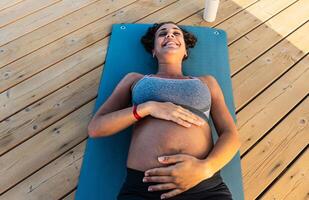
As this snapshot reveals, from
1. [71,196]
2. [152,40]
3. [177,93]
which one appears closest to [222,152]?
[177,93]

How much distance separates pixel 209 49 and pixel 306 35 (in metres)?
0.81

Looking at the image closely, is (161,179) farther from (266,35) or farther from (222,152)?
(266,35)

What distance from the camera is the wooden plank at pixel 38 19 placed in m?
2.31

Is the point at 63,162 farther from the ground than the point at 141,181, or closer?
closer

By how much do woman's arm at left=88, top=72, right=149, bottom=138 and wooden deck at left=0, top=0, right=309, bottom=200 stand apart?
0.30 meters

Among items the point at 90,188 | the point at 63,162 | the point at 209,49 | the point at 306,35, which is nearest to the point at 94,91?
the point at 63,162

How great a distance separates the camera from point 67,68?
6.98 ft

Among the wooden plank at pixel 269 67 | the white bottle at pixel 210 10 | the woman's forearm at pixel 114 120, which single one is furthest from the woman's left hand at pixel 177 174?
the white bottle at pixel 210 10

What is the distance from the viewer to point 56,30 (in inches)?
92.7

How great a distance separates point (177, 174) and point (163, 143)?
143mm

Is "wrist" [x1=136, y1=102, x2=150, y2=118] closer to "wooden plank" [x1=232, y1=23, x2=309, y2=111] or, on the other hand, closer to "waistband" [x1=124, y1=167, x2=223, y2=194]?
"waistband" [x1=124, y1=167, x2=223, y2=194]

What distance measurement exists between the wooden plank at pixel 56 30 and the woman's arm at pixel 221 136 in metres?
1.17

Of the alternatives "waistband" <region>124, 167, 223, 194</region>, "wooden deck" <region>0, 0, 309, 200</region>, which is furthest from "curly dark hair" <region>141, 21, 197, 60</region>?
"waistband" <region>124, 167, 223, 194</region>

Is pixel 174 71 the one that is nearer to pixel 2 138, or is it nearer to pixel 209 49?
pixel 209 49
